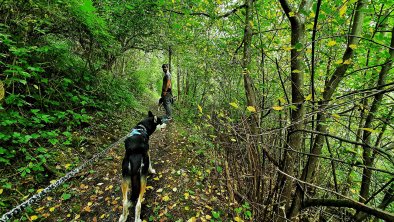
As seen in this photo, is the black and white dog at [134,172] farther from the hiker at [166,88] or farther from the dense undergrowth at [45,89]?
the hiker at [166,88]

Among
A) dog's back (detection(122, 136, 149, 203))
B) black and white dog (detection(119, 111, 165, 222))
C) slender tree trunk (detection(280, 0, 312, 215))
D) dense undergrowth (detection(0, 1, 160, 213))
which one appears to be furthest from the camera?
dense undergrowth (detection(0, 1, 160, 213))

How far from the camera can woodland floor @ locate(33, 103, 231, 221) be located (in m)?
3.29

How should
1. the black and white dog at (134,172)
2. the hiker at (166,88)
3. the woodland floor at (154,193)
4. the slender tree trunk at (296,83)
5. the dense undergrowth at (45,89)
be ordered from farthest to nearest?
1. the hiker at (166,88)
2. the dense undergrowth at (45,89)
3. the woodland floor at (154,193)
4. the black and white dog at (134,172)
5. the slender tree trunk at (296,83)

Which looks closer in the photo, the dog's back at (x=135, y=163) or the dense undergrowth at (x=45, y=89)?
the dog's back at (x=135, y=163)

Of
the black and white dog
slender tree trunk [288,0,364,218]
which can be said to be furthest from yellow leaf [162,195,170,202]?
slender tree trunk [288,0,364,218]

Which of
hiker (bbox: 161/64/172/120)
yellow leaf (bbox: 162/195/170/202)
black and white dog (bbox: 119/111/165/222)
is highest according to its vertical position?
hiker (bbox: 161/64/172/120)

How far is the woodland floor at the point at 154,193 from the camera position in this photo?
3.29m

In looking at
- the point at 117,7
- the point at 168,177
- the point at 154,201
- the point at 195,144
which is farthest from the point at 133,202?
the point at 117,7

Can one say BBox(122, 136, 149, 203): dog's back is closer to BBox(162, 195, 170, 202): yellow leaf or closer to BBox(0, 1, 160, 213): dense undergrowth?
BBox(162, 195, 170, 202): yellow leaf

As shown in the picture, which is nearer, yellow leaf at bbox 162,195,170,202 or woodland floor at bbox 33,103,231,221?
woodland floor at bbox 33,103,231,221

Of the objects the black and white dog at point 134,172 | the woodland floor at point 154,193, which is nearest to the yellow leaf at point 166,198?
the woodland floor at point 154,193

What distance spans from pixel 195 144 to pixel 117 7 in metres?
4.45

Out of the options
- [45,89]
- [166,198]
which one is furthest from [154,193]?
[45,89]

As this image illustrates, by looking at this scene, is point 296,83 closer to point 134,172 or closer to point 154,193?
point 134,172
